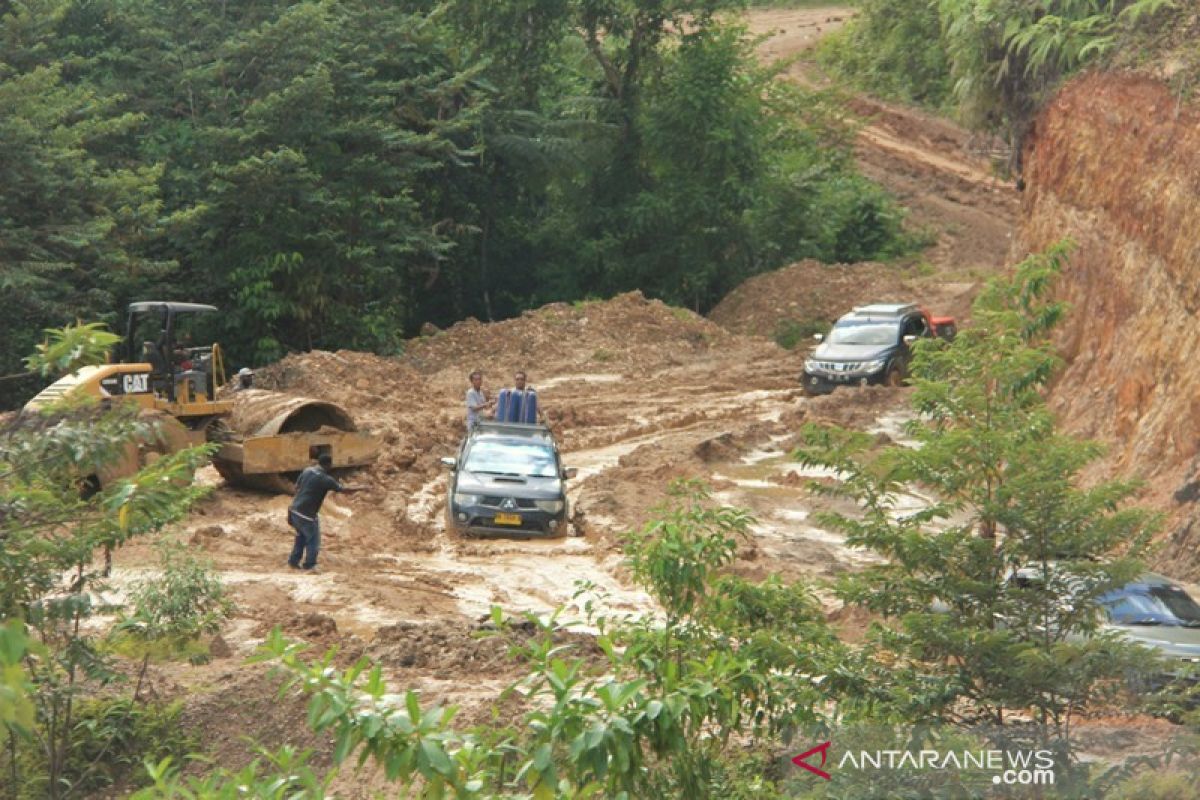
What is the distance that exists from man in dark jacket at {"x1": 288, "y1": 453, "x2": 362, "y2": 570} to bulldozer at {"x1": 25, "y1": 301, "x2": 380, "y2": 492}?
122 inches

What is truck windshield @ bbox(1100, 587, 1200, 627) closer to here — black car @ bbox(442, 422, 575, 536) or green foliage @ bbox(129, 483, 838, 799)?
green foliage @ bbox(129, 483, 838, 799)

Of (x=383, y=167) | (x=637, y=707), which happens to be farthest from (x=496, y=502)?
(x=383, y=167)

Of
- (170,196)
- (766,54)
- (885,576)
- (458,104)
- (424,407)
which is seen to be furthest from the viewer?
(766,54)

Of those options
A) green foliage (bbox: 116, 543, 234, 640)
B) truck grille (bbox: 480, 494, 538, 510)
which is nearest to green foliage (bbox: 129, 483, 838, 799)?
green foliage (bbox: 116, 543, 234, 640)

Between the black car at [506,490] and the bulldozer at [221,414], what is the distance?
2.75m

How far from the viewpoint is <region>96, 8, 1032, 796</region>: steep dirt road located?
48.8 ft

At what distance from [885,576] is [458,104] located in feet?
106

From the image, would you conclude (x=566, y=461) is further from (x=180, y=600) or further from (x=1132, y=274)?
(x=180, y=600)

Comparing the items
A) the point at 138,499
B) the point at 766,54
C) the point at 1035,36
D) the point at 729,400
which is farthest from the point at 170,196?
the point at 766,54

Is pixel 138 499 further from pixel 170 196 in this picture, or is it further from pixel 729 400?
pixel 170 196

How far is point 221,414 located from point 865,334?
15111 mm

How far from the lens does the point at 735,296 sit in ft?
141

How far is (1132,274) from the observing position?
977 inches

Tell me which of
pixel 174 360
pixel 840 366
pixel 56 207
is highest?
pixel 56 207
